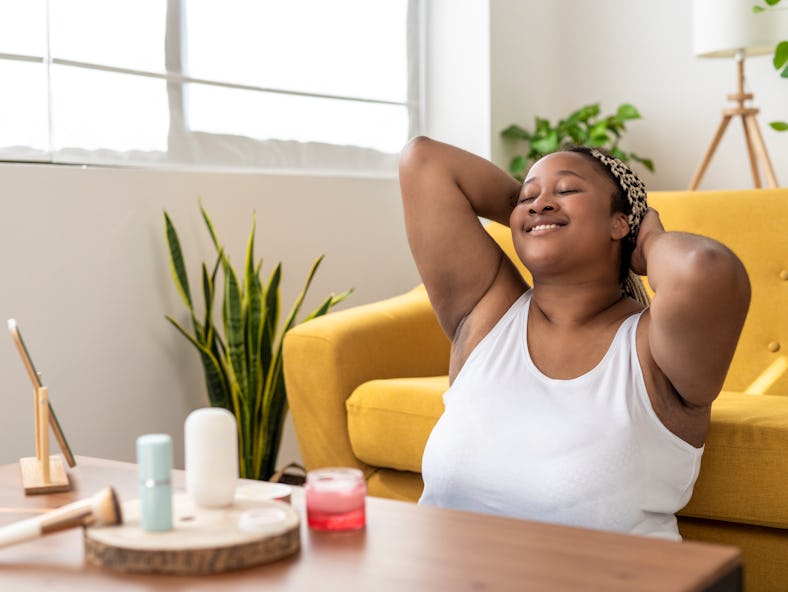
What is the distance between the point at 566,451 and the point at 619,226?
0.42 m

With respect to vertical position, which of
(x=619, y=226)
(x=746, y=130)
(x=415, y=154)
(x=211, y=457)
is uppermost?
(x=746, y=130)

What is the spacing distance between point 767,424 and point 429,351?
3.25 feet

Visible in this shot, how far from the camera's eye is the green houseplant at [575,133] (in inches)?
151

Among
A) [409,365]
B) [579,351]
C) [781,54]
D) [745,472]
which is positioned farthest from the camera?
[781,54]

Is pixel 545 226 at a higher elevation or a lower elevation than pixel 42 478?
higher

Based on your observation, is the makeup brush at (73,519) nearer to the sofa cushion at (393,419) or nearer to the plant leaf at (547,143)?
the sofa cushion at (393,419)

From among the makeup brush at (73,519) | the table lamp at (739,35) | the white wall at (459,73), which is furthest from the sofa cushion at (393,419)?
the white wall at (459,73)

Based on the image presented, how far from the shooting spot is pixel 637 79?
4160mm

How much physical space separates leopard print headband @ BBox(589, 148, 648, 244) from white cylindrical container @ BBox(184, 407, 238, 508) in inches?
34.7

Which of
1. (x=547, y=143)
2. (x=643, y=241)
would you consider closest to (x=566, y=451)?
(x=643, y=241)

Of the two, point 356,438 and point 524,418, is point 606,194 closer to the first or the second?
point 524,418

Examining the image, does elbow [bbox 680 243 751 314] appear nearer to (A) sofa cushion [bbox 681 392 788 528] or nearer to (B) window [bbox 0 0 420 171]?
(A) sofa cushion [bbox 681 392 788 528]

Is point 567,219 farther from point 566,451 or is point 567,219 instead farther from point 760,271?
point 760,271

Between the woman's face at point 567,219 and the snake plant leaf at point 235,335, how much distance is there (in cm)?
116
